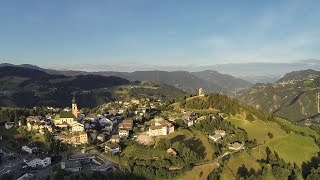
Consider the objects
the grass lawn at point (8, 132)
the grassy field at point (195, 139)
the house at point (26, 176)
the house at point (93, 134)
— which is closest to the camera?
the house at point (26, 176)

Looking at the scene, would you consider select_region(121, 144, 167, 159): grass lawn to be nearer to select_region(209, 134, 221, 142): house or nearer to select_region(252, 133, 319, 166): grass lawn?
select_region(209, 134, 221, 142): house

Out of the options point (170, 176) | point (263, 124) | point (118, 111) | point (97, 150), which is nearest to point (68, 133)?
point (97, 150)

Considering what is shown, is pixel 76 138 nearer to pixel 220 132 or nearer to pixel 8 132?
pixel 8 132

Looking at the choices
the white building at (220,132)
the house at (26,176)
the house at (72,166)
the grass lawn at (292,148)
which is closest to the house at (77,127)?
the house at (72,166)

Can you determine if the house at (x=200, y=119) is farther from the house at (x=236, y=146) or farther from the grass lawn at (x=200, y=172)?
the grass lawn at (x=200, y=172)

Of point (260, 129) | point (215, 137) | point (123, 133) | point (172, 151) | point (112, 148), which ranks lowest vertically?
point (260, 129)

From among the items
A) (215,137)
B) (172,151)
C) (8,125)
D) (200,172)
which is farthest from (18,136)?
(215,137)
